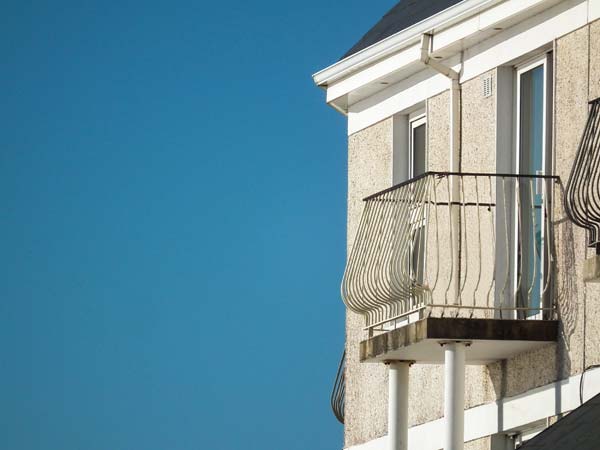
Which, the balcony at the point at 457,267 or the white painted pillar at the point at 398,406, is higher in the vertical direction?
the balcony at the point at 457,267

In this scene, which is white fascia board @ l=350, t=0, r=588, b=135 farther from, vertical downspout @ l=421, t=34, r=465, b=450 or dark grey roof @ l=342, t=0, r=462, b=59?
vertical downspout @ l=421, t=34, r=465, b=450

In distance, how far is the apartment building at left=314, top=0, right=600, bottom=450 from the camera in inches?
697

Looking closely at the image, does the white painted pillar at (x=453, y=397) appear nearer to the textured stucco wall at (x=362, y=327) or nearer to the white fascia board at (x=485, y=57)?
the textured stucco wall at (x=362, y=327)

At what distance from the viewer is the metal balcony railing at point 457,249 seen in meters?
18.3

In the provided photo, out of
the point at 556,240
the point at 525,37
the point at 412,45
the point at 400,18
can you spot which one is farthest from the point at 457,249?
the point at 400,18

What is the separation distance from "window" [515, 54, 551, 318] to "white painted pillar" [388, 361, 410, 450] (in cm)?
157

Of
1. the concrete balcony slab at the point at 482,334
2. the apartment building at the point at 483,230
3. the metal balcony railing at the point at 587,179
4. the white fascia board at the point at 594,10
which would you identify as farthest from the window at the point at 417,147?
the metal balcony railing at the point at 587,179

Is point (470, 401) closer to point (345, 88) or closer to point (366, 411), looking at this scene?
point (366, 411)

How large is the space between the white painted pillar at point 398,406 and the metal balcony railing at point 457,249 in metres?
0.49

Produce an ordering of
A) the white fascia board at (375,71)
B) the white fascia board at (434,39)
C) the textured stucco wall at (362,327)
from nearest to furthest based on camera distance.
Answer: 1. the white fascia board at (434,39)
2. the white fascia board at (375,71)
3. the textured stucco wall at (362,327)

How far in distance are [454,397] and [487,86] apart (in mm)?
3023

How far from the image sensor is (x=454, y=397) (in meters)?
18.4

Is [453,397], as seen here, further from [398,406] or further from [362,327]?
[362,327]

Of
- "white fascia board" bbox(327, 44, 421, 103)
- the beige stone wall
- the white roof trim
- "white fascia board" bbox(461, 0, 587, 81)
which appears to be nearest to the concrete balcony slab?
the beige stone wall
